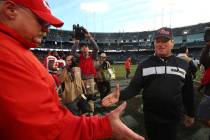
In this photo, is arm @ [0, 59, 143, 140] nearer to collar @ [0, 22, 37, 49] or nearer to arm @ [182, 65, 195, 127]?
collar @ [0, 22, 37, 49]

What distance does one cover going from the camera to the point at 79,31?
1005 centimetres

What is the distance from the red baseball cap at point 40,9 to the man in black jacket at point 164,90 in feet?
9.77

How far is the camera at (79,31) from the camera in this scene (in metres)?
10.0

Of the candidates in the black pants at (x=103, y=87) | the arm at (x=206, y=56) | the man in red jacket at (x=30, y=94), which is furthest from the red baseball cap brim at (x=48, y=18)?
the black pants at (x=103, y=87)

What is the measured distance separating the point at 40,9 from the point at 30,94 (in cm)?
56

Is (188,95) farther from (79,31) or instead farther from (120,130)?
(79,31)

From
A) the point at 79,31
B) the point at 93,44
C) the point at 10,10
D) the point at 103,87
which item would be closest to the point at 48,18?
the point at 10,10

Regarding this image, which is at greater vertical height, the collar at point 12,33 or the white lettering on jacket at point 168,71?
the collar at point 12,33

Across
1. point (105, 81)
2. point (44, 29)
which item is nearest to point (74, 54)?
point (105, 81)

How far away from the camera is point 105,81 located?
1359 centimetres

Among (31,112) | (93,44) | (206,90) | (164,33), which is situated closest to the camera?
(31,112)

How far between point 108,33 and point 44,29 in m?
103

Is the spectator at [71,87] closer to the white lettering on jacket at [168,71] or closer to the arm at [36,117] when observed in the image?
the white lettering on jacket at [168,71]

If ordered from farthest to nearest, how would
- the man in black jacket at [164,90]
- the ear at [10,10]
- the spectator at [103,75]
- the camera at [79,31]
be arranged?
the spectator at [103,75] < the camera at [79,31] < the man in black jacket at [164,90] < the ear at [10,10]
